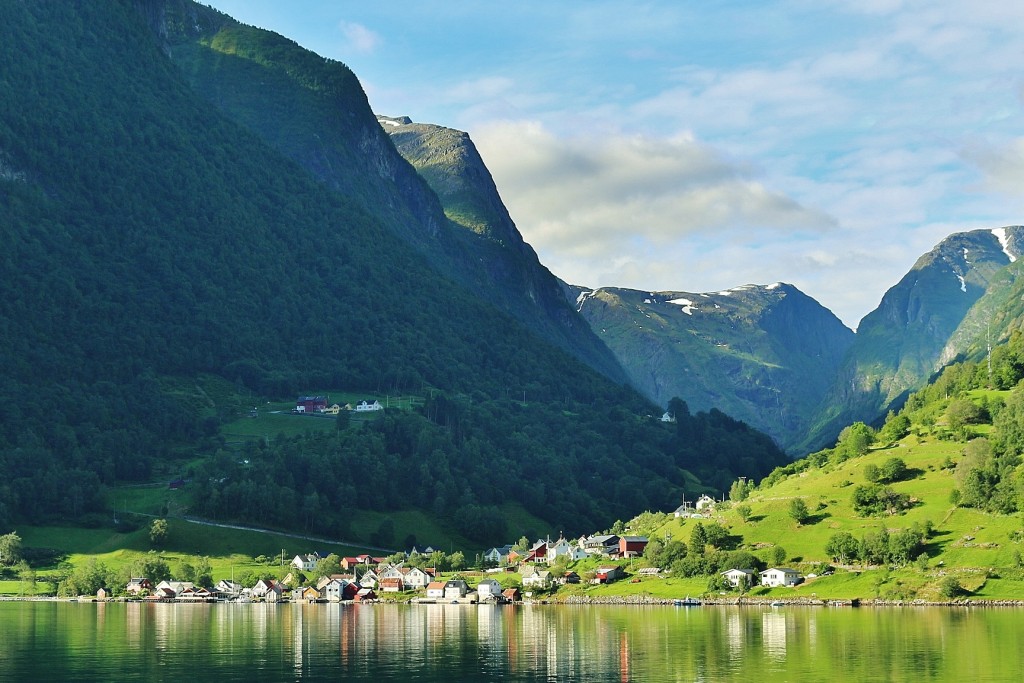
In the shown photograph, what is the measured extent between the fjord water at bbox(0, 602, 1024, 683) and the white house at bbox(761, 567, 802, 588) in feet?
48.1

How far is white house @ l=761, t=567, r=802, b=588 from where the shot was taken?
620ft

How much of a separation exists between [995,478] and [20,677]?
156 metres

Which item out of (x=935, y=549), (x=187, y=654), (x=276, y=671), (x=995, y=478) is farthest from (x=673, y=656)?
(x=995, y=478)

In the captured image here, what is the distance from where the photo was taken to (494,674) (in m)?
102

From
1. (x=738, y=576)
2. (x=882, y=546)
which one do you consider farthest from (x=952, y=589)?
(x=738, y=576)

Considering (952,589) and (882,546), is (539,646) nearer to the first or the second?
(952,589)

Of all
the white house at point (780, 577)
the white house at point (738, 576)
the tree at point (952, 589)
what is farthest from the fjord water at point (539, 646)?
the white house at point (780, 577)

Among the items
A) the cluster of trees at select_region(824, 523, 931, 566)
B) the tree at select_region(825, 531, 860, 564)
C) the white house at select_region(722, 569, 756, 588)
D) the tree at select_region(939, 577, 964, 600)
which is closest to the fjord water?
the tree at select_region(939, 577, 964, 600)

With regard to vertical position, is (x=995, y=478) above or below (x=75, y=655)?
above

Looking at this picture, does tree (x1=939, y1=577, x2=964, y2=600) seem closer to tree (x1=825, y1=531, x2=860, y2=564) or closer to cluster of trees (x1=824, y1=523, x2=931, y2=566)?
cluster of trees (x1=824, y1=523, x2=931, y2=566)

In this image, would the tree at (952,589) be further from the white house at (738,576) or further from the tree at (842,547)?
the white house at (738,576)

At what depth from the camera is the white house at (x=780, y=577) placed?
18912cm

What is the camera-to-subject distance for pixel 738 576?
19250 centimetres

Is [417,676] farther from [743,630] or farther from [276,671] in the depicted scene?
[743,630]
